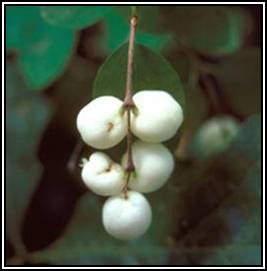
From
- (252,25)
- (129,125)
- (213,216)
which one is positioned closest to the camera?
(129,125)

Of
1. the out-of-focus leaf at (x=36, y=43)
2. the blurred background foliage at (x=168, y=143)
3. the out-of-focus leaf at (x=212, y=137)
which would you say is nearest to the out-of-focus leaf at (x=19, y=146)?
the blurred background foliage at (x=168, y=143)

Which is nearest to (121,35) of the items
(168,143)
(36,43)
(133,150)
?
(36,43)

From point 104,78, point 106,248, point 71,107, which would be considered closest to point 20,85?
point 71,107

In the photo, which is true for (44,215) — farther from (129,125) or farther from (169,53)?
(129,125)

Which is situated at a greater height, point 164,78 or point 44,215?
point 164,78

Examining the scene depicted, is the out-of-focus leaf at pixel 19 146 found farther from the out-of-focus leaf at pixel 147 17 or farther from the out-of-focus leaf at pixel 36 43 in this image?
the out-of-focus leaf at pixel 147 17

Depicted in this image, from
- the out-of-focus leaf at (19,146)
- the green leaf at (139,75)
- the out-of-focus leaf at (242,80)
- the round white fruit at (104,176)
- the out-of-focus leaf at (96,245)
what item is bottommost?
the out-of-focus leaf at (96,245)
